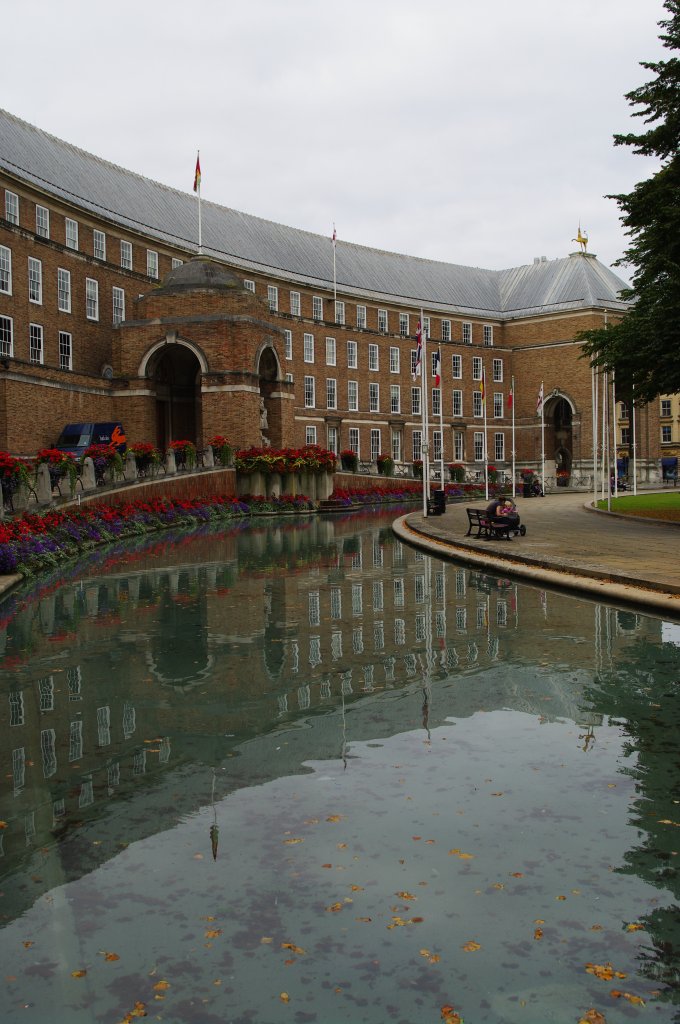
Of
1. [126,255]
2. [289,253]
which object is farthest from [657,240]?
[289,253]

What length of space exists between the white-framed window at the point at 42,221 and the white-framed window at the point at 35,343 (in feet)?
16.1

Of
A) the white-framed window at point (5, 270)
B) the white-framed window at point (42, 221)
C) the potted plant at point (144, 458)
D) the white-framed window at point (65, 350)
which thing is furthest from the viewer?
the white-framed window at point (65, 350)

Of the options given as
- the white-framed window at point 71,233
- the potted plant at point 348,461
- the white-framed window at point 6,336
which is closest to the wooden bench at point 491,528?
the white-framed window at point 6,336

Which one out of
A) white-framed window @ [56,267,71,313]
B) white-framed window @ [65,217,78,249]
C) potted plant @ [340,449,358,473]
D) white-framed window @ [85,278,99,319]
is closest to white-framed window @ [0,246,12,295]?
white-framed window @ [56,267,71,313]

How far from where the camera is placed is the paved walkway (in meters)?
13.9

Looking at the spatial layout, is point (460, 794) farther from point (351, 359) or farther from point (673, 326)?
point (351, 359)

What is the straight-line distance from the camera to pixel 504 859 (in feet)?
15.4

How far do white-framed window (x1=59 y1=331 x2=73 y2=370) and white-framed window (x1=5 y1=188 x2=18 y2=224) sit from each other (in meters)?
5.98

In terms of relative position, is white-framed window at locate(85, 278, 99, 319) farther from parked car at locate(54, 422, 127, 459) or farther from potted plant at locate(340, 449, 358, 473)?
potted plant at locate(340, 449, 358, 473)

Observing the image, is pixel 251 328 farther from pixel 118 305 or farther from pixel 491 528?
pixel 491 528

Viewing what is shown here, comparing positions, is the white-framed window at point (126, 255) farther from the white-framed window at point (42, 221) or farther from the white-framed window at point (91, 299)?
the white-framed window at point (42, 221)

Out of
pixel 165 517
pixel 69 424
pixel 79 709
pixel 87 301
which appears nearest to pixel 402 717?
pixel 79 709

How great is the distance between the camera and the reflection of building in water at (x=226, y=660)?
647cm

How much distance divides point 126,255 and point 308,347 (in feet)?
68.9
